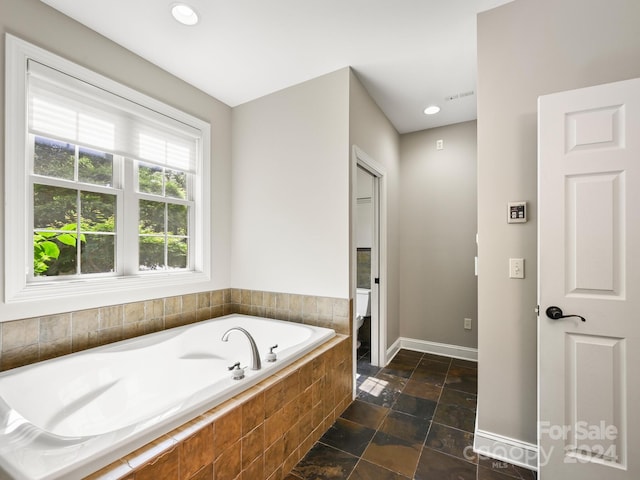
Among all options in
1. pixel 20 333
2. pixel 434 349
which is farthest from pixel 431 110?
pixel 20 333

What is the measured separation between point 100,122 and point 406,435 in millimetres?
2987

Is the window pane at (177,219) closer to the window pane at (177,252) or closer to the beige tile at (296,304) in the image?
the window pane at (177,252)

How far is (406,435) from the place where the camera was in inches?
74.4

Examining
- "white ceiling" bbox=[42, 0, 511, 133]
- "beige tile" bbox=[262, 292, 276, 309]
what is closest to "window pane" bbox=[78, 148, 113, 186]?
"white ceiling" bbox=[42, 0, 511, 133]

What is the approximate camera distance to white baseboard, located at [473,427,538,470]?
161 cm

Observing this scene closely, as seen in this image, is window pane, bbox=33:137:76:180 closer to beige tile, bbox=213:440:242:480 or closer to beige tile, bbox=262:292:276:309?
beige tile, bbox=262:292:276:309

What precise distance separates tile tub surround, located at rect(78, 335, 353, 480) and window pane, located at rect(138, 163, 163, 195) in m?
1.82

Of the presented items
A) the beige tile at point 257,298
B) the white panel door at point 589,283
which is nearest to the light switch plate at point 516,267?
the white panel door at point 589,283

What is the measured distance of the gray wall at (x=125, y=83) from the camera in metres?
1.57

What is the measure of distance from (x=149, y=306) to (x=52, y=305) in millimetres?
585

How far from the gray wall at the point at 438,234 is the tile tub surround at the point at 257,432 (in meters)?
1.65

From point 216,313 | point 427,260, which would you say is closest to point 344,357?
point 216,313

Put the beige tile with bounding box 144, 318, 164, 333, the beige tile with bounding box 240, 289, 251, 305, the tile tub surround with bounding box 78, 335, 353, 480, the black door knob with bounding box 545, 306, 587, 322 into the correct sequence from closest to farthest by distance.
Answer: the tile tub surround with bounding box 78, 335, 353, 480 → the black door knob with bounding box 545, 306, 587, 322 → the beige tile with bounding box 144, 318, 164, 333 → the beige tile with bounding box 240, 289, 251, 305

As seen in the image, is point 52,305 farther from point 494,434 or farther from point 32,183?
point 494,434
